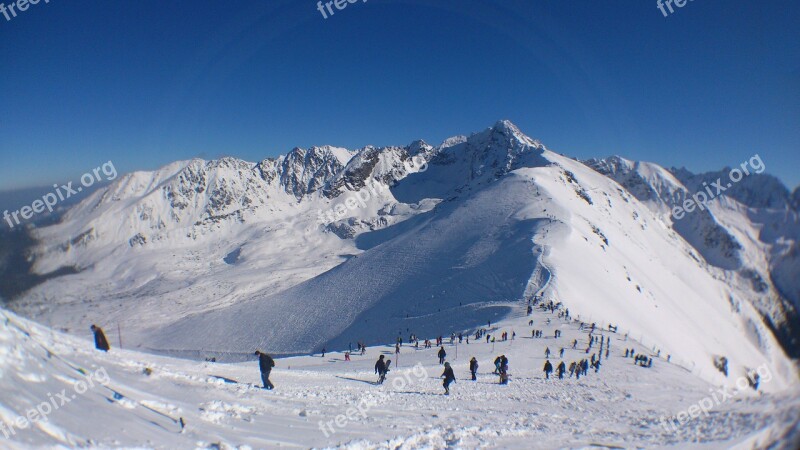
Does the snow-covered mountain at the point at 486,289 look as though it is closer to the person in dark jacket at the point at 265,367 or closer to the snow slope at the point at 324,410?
the snow slope at the point at 324,410

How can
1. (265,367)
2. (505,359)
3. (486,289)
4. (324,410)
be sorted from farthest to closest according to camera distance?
(486,289)
(505,359)
(265,367)
(324,410)

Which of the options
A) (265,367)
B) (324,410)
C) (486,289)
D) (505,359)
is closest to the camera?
(324,410)

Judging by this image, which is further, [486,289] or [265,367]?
[486,289]

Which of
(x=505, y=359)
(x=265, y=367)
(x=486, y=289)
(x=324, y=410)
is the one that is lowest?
(x=505, y=359)

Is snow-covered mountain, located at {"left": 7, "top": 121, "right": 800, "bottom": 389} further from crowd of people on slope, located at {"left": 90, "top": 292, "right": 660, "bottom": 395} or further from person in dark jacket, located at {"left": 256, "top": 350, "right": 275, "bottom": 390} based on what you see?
person in dark jacket, located at {"left": 256, "top": 350, "right": 275, "bottom": 390}

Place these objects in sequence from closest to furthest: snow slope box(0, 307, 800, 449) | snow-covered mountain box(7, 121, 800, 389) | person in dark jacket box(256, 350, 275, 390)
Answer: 1. snow slope box(0, 307, 800, 449)
2. person in dark jacket box(256, 350, 275, 390)
3. snow-covered mountain box(7, 121, 800, 389)

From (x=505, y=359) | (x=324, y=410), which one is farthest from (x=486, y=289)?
(x=324, y=410)

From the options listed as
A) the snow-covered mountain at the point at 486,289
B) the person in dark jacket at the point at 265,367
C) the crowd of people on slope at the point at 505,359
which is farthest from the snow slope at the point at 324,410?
the snow-covered mountain at the point at 486,289

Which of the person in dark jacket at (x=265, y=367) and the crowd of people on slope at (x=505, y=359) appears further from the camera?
the crowd of people on slope at (x=505, y=359)

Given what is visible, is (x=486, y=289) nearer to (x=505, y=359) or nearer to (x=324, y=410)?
(x=505, y=359)

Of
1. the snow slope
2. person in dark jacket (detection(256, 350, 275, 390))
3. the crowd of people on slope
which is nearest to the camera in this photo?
the snow slope

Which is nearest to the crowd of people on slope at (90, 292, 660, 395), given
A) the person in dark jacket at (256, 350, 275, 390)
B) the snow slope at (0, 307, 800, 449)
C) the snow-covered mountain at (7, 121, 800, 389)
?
the person in dark jacket at (256, 350, 275, 390)

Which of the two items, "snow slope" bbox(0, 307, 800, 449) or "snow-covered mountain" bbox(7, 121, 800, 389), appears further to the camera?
"snow-covered mountain" bbox(7, 121, 800, 389)

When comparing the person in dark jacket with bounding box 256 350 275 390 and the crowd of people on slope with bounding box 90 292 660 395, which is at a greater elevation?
the person in dark jacket with bounding box 256 350 275 390
